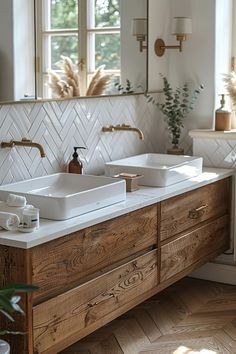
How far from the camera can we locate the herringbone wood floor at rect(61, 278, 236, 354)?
3.36 metres

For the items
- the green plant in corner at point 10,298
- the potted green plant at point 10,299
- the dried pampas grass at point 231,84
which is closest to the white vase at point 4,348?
the potted green plant at point 10,299

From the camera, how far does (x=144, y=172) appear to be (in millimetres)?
3467

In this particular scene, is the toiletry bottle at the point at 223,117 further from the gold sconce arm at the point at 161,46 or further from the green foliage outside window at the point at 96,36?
the green foliage outside window at the point at 96,36

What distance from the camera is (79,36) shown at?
3531 millimetres

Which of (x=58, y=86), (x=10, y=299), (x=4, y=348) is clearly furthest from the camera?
(x=58, y=86)

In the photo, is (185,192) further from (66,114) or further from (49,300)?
(49,300)

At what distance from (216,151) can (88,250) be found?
5.29 ft

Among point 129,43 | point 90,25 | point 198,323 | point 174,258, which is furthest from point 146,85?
point 198,323

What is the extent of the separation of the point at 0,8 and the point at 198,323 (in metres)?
1.95

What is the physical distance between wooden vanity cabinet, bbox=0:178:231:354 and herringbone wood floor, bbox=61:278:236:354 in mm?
299

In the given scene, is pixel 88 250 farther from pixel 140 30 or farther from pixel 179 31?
pixel 179 31

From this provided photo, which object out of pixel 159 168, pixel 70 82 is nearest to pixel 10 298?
pixel 159 168

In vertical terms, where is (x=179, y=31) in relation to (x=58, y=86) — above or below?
above

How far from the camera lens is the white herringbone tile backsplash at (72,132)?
3172 mm
